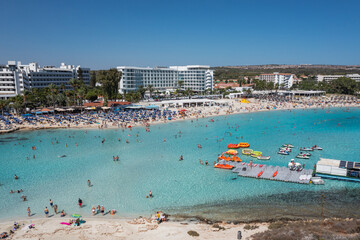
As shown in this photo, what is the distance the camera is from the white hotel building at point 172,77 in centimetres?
10762

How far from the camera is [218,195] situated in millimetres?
24406

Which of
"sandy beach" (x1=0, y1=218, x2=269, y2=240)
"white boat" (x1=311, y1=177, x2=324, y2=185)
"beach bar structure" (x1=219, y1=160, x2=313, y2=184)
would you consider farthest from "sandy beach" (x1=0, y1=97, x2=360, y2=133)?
"white boat" (x1=311, y1=177, x2=324, y2=185)

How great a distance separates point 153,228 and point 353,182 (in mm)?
21108

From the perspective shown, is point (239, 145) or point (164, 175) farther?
point (239, 145)

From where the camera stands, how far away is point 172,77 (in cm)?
11844

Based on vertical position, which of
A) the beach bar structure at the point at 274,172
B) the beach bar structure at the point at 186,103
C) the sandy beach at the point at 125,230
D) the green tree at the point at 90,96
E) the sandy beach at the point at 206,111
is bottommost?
the sandy beach at the point at 125,230

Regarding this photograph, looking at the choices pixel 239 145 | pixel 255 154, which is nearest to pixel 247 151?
pixel 255 154

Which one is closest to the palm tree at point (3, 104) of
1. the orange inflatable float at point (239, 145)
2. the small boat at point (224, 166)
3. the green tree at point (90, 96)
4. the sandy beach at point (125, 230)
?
the green tree at point (90, 96)

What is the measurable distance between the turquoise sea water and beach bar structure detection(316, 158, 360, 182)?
1228 millimetres

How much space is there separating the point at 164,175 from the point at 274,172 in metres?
12.4

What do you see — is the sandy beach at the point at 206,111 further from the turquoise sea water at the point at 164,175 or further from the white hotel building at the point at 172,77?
the white hotel building at the point at 172,77

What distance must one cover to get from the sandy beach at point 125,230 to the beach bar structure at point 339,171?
1287cm

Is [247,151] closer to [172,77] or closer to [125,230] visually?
[125,230]

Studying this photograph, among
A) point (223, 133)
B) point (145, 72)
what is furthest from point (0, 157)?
point (145, 72)
